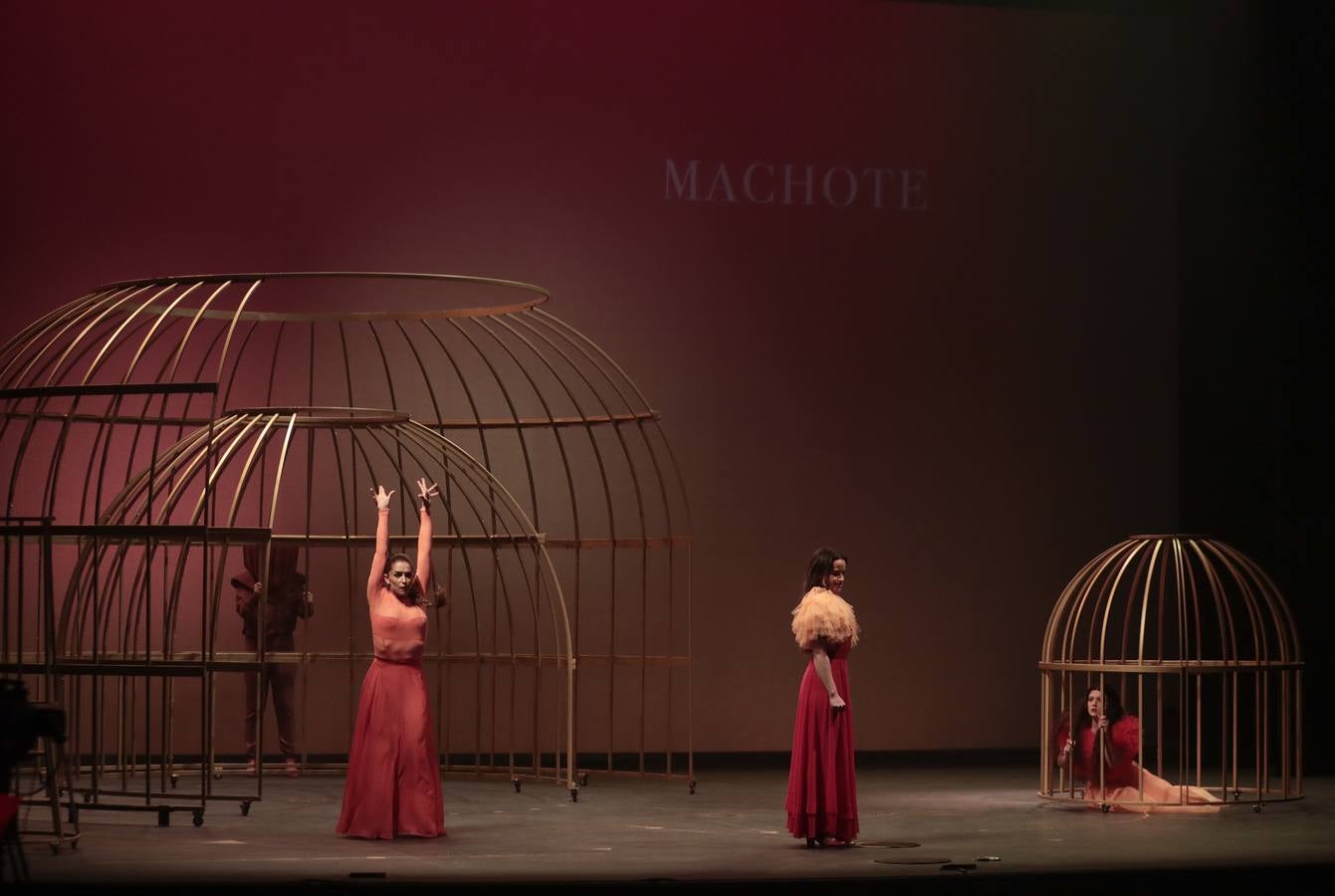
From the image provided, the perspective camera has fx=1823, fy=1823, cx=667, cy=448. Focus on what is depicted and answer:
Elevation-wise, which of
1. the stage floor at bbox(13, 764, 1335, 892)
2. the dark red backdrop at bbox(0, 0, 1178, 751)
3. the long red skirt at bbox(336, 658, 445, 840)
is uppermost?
the dark red backdrop at bbox(0, 0, 1178, 751)

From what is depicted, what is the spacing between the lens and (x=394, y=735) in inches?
325

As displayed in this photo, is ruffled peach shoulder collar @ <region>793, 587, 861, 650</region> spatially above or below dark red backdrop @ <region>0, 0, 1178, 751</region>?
below

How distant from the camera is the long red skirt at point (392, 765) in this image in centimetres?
820

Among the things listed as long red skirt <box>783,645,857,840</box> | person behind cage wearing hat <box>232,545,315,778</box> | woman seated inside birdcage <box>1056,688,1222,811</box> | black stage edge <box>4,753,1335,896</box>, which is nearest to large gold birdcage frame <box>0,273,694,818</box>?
person behind cage wearing hat <box>232,545,315,778</box>

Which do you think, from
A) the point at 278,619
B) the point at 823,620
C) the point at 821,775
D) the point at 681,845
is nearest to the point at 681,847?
the point at 681,845

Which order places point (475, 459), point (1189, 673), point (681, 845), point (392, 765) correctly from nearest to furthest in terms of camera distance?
point (681, 845)
point (392, 765)
point (475, 459)
point (1189, 673)

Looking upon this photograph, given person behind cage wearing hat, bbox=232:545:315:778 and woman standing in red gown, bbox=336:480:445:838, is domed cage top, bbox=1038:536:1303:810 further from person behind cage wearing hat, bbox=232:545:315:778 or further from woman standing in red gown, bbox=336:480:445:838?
person behind cage wearing hat, bbox=232:545:315:778

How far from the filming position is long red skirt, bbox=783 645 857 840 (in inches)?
313

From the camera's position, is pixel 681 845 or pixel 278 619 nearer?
pixel 681 845

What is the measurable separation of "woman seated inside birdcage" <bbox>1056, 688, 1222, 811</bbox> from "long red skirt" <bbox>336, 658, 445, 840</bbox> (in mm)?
3542

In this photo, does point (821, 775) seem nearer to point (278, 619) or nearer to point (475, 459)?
→ point (475, 459)

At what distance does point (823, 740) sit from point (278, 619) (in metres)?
4.27

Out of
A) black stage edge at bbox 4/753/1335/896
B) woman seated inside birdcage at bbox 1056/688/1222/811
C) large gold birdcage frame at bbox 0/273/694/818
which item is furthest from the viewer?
large gold birdcage frame at bbox 0/273/694/818

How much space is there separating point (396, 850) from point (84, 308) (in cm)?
325
